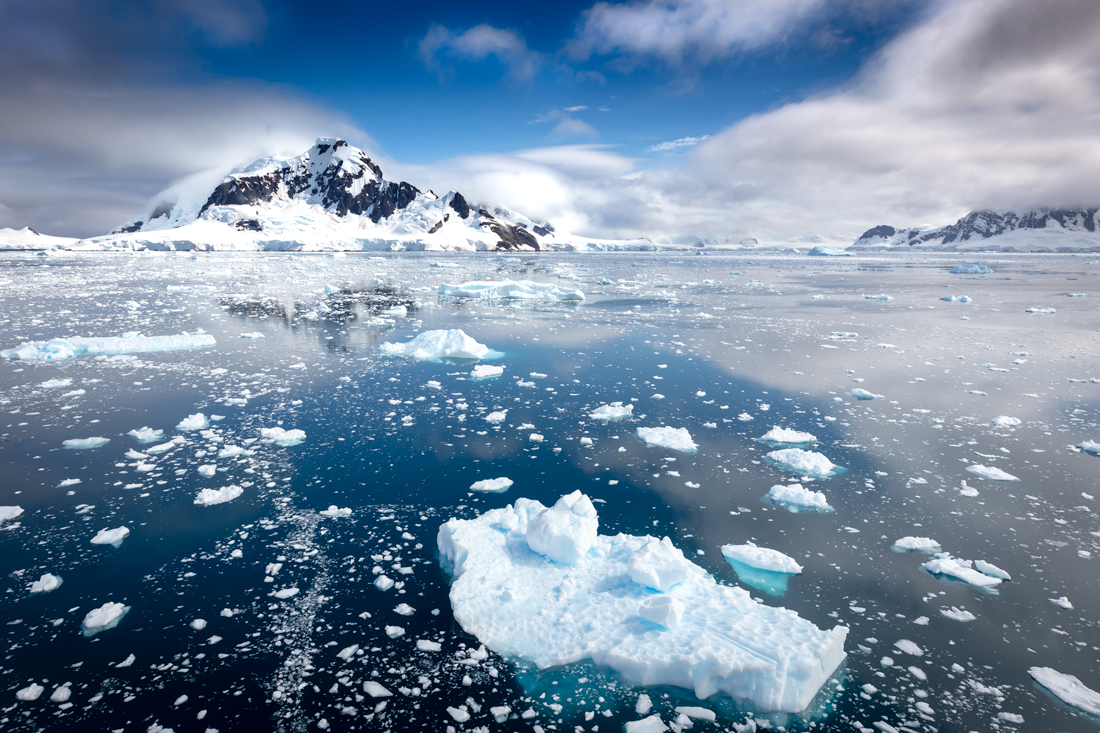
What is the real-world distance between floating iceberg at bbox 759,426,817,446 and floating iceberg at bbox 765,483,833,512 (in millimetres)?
1428

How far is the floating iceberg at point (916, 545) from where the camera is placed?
4.63m

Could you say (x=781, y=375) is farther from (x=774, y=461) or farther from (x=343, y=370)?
(x=343, y=370)

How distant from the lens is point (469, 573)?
4.17 meters

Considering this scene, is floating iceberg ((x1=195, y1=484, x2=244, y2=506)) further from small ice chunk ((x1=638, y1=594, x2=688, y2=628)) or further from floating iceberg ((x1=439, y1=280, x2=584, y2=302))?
floating iceberg ((x1=439, y1=280, x2=584, y2=302))

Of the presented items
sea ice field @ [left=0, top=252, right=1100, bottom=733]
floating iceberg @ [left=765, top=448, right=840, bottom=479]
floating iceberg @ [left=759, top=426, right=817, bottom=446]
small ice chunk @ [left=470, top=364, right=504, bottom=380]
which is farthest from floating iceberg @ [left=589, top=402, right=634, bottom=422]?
small ice chunk @ [left=470, top=364, right=504, bottom=380]

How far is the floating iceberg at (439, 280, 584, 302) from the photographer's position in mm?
23766

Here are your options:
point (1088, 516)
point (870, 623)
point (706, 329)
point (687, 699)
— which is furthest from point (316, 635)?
point (706, 329)

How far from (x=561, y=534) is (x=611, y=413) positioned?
3.79 m

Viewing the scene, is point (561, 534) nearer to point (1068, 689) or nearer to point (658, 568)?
point (658, 568)

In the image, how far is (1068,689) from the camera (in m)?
3.23

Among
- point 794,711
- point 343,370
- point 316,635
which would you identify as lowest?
point 794,711

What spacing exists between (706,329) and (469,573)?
12930 millimetres

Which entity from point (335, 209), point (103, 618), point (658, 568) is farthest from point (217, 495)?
point (335, 209)

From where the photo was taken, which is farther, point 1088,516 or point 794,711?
point 1088,516
